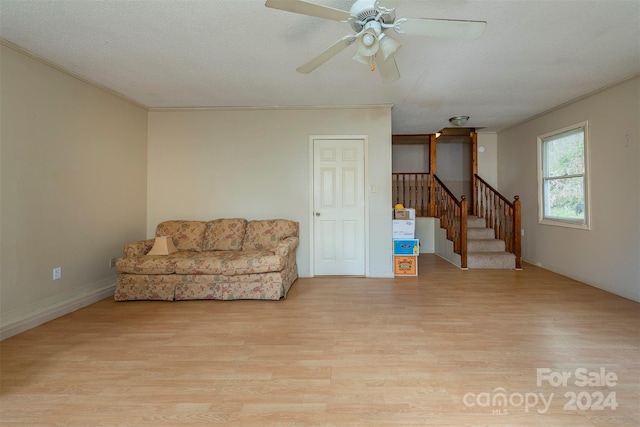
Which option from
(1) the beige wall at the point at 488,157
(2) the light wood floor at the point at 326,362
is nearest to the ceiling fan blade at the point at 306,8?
(2) the light wood floor at the point at 326,362

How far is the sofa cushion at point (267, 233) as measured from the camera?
14.1 feet

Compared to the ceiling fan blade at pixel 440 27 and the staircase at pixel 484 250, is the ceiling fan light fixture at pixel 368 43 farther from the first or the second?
the staircase at pixel 484 250

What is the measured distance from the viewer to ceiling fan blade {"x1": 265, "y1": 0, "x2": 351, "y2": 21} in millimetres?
1731

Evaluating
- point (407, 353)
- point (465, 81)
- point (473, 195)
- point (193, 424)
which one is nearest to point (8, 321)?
point (193, 424)

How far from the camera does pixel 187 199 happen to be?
4684mm

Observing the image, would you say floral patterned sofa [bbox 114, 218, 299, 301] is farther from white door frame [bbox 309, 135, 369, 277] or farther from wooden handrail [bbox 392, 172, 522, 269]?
wooden handrail [bbox 392, 172, 522, 269]

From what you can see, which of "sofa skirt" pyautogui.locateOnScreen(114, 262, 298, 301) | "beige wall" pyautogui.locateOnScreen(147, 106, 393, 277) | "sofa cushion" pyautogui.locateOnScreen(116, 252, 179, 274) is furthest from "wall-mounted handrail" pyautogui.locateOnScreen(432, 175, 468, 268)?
"sofa cushion" pyautogui.locateOnScreen(116, 252, 179, 274)

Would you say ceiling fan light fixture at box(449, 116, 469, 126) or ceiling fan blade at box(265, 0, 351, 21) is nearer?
ceiling fan blade at box(265, 0, 351, 21)

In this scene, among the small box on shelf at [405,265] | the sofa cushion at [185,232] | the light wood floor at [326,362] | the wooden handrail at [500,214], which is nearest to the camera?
the light wood floor at [326,362]

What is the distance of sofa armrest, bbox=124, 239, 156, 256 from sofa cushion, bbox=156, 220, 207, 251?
1.04 feet

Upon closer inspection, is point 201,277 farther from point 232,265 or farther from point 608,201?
point 608,201

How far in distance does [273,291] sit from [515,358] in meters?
2.45

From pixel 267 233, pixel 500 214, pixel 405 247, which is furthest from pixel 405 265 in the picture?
pixel 500 214

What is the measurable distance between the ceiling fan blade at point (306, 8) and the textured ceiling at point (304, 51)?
43 cm
